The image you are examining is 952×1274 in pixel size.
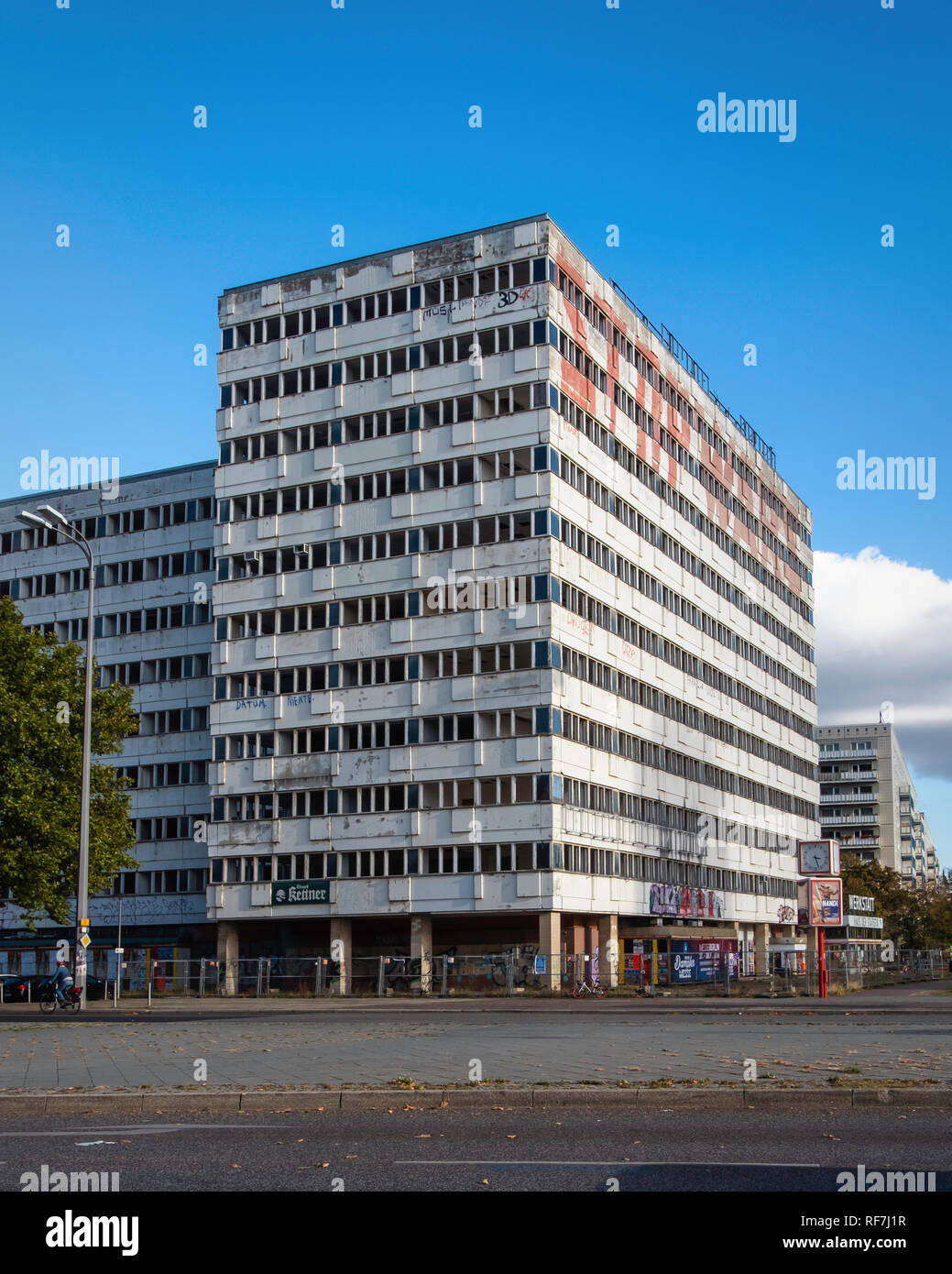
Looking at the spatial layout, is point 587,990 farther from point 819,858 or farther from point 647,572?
point 647,572

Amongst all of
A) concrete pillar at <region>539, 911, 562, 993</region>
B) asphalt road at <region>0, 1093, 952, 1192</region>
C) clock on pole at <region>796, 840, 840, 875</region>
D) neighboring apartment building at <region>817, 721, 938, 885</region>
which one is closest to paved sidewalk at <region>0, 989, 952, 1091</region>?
asphalt road at <region>0, 1093, 952, 1192</region>

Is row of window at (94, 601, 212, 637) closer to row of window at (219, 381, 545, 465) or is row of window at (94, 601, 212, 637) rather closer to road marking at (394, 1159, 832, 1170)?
row of window at (219, 381, 545, 465)

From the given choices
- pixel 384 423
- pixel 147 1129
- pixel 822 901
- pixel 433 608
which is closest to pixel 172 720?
pixel 433 608

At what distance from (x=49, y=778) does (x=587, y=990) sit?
21.3m

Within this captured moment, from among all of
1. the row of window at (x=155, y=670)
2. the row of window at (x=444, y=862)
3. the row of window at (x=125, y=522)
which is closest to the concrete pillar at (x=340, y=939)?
the row of window at (x=444, y=862)

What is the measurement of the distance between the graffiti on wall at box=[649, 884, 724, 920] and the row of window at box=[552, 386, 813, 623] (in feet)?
60.5

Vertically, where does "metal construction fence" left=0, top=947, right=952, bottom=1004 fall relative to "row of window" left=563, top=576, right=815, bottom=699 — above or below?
below

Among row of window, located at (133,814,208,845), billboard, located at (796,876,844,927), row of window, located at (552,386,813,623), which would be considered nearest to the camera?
billboard, located at (796,876,844,927)

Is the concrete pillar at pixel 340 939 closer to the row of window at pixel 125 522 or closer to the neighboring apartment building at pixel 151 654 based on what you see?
the neighboring apartment building at pixel 151 654

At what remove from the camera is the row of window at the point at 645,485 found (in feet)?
219

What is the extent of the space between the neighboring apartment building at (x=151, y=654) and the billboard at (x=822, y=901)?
109 feet

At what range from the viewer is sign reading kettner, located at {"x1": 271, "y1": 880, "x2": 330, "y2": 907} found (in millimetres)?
66125

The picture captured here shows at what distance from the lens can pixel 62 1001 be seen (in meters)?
41.0
